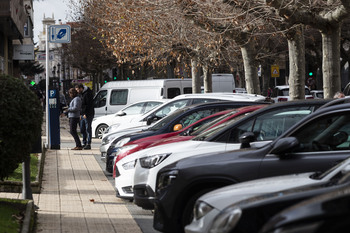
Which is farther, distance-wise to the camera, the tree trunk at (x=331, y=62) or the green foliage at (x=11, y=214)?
the tree trunk at (x=331, y=62)

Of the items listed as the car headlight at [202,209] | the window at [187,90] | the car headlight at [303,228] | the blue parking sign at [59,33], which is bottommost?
the car headlight at [202,209]

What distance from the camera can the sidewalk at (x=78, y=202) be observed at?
888cm

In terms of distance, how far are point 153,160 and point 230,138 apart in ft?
3.68

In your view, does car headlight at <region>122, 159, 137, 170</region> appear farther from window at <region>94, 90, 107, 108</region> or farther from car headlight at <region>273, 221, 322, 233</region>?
window at <region>94, 90, 107, 108</region>

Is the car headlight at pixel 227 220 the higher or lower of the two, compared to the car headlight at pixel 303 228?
lower

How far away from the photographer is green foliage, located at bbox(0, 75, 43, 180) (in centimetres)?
842

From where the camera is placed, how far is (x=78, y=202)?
1090 centimetres

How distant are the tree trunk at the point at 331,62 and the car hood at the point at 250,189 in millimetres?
12463

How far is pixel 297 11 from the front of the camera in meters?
16.4

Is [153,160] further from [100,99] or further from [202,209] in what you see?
[100,99]

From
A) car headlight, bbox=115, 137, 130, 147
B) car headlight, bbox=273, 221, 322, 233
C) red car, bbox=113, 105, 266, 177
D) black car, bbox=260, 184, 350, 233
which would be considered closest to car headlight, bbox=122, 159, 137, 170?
red car, bbox=113, 105, 266, 177

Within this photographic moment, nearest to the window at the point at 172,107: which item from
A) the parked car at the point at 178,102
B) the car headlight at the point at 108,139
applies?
the parked car at the point at 178,102

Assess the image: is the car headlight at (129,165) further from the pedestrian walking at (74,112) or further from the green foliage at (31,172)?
the pedestrian walking at (74,112)

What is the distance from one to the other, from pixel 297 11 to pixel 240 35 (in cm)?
642
